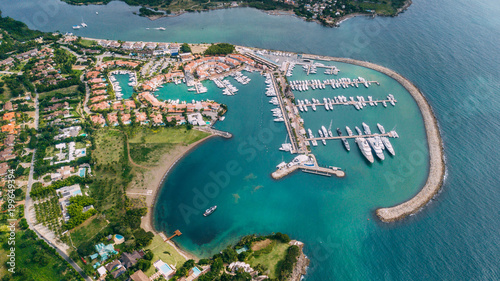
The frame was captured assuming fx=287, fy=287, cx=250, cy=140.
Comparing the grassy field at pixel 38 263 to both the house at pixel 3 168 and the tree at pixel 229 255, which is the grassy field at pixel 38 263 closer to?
the house at pixel 3 168

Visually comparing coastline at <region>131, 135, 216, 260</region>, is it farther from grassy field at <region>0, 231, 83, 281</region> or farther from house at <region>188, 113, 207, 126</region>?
grassy field at <region>0, 231, 83, 281</region>

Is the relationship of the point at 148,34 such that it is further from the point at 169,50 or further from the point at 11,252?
the point at 11,252

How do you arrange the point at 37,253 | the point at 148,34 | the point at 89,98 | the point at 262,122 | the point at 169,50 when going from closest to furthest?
the point at 37,253
the point at 262,122
the point at 89,98
the point at 169,50
the point at 148,34

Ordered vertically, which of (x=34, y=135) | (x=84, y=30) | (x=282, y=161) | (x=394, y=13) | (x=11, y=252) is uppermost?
(x=394, y=13)

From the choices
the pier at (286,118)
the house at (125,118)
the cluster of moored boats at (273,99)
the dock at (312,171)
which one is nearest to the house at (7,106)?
the house at (125,118)

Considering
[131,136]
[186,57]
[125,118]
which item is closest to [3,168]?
[131,136]

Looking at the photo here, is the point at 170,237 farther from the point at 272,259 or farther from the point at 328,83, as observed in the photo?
the point at 328,83

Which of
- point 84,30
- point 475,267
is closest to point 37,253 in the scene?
point 475,267
